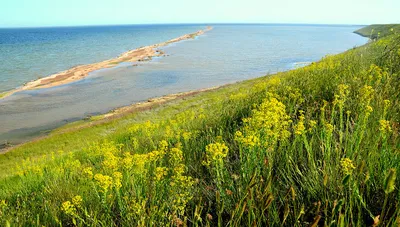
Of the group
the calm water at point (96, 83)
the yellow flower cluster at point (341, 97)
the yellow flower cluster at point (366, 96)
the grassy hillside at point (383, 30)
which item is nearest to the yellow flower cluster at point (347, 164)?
the yellow flower cluster at point (341, 97)

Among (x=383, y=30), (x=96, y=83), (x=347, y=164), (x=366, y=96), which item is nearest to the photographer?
(x=347, y=164)

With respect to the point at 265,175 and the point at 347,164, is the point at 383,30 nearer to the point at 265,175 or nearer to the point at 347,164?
the point at 265,175

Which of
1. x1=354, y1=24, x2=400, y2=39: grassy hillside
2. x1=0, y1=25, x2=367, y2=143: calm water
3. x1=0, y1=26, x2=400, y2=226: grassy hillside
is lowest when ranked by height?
x1=0, y1=25, x2=367, y2=143: calm water

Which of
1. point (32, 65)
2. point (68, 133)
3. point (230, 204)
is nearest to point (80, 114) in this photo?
point (68, 133)

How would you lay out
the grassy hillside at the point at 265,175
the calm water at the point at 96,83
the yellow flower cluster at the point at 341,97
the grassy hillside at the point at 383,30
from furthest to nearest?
the calm water at the point at 96,83, the grassy hillside at the point at 383,30, the yellow flower cluster at the point at 341,97, the grassy hillside at the point at 265,175

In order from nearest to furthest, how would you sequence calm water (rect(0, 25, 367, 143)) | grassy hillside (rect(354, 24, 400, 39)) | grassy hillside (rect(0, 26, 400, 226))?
grassy hillside (rect(0, 26, 400, 226)) → grassy hillside (rect(354, 24, 400, 39)) → calm water (rect(0, 25, 367, 143))

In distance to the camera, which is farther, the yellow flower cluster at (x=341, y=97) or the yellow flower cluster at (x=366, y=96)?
the yellow flower cluster at (x=366, y=96)

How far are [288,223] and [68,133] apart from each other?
18379 millimetres

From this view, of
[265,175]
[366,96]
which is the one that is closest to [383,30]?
[366,96]

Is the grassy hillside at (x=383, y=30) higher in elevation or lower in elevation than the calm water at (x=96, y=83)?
higher

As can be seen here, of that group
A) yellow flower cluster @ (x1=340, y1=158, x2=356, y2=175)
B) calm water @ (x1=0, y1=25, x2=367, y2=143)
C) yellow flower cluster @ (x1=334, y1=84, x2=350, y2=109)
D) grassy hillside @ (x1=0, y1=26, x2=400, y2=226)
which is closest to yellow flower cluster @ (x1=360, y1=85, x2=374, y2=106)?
grassy hillside @ (x1=0, y1=26, x2=400, y2=226)

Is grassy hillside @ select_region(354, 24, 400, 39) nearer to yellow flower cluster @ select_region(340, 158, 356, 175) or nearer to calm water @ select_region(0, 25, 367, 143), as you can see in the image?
calm water @ select_region(0, 25, 367, 143)

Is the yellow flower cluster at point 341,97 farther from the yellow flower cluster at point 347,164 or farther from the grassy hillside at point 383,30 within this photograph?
the grassy hillside at point 383,30

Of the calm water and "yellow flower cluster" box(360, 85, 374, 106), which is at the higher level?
"yellow flower cluster" box(360, 85, 374, 106)
